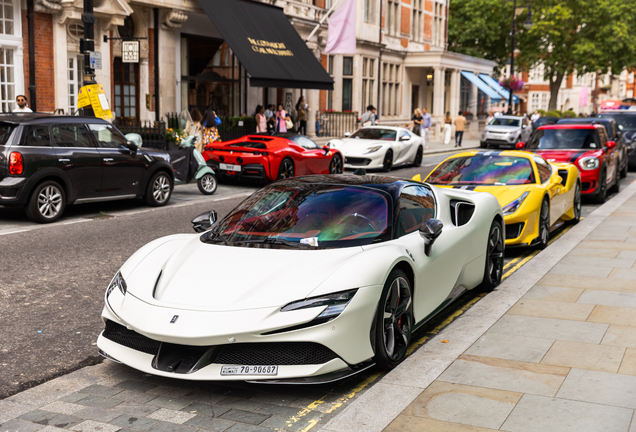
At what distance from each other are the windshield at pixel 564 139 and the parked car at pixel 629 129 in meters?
7.29

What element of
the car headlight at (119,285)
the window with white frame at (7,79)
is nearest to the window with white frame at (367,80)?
the window with white frame at (7,79)

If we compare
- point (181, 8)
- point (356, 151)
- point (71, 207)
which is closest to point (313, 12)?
point (181, 8)

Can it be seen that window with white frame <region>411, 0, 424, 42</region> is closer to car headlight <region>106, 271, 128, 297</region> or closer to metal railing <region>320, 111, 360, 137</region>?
metal railing <region>320, 111, 360, 137</region>

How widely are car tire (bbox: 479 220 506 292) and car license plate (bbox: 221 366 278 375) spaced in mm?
3339

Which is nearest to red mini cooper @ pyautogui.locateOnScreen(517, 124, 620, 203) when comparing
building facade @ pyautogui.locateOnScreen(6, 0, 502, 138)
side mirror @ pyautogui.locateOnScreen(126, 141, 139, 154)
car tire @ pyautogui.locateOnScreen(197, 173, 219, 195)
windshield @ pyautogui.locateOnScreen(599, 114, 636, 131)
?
car tire @ pyautogui.locateOnScreen(197, 173, 219, 195)

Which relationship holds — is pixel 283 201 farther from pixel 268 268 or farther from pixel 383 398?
pixel 383 398

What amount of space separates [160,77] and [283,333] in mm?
19902

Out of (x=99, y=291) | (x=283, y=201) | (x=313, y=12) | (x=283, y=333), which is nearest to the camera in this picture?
(x=283, y=333)

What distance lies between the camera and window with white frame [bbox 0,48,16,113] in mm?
18109

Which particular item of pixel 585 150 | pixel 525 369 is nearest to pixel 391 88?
pixel 585 150

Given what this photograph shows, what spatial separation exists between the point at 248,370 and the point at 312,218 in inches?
58.6

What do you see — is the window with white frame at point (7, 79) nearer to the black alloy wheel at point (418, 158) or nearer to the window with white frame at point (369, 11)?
the black alloy wheel at point (418, 158)

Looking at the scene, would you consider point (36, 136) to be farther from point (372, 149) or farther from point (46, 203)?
point (372, 149)

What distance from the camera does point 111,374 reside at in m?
4.73
